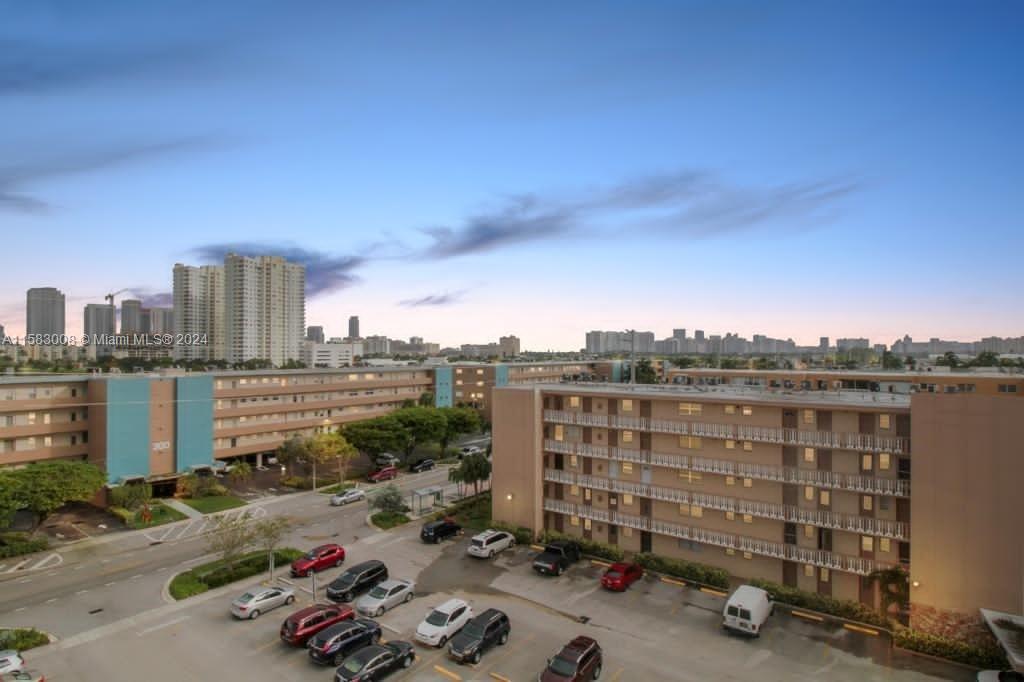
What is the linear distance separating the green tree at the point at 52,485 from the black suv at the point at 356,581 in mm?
23314

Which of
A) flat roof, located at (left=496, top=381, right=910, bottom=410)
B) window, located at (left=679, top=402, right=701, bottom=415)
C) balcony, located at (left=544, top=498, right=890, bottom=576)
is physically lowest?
balcony, located at (left=544, top=498, right=890, bottom=576)

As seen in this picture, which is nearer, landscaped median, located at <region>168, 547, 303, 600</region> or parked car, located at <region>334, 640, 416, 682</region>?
parked car, located at <region>334, 640, 416, 682</region>

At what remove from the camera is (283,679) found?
76.6ft

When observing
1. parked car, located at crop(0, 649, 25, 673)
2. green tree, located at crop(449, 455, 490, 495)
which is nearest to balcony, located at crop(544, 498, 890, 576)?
green tree, located at crop(449, 455, 490, 495)

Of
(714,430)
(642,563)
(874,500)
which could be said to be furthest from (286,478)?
(874,500)

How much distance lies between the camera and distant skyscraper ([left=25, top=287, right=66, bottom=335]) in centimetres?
14350

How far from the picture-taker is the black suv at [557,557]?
3494 centimetres

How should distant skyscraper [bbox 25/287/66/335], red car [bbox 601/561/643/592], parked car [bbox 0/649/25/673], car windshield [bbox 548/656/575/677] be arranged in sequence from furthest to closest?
distant skyscraper [bbox 25/287/66/335], red car [bbox 601/561/643/592], car windshield [bbox 548/656/575/677], parked car [bbox 0/649/25/673]

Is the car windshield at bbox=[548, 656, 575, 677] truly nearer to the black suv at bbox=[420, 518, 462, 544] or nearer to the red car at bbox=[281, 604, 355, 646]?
the red car at bbox=[281, 604, 355, 646]

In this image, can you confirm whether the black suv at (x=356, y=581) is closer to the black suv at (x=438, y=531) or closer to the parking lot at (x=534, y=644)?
the parking lot at (x=534, y=644)

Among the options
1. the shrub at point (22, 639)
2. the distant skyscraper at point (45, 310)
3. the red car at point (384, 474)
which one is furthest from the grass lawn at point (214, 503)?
the distant skyscraper at point (45, 310)

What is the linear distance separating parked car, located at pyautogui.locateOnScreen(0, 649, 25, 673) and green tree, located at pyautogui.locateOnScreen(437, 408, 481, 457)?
50399mm

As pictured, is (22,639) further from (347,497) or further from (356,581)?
(347,497)

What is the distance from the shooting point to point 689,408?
1428 inches
